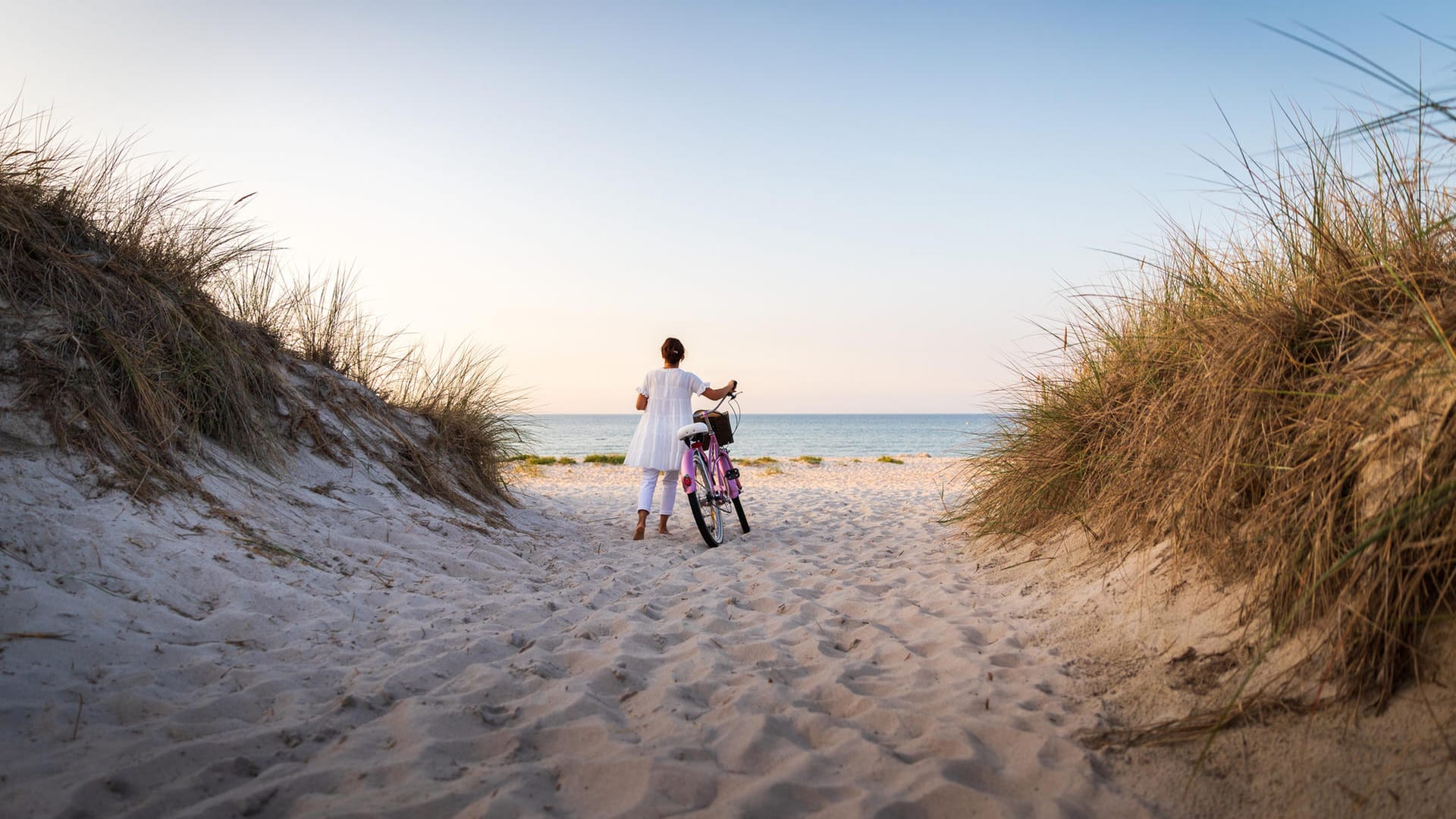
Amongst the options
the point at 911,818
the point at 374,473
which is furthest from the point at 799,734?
the point at 374,473

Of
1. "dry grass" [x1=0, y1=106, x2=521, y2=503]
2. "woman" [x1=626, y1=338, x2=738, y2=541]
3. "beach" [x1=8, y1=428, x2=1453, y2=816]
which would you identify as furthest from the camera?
"woman" [x1=626, y1=338, x2=738, y2=541]

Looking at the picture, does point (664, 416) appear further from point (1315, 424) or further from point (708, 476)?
point (1315, 424)

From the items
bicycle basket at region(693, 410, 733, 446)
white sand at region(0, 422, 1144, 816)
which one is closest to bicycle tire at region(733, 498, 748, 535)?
bicycle basket at region(693, 410, 733, 446)

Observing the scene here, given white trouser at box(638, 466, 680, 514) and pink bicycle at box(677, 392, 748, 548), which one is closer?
pink bicycle at box(677, 392, 748, 548)

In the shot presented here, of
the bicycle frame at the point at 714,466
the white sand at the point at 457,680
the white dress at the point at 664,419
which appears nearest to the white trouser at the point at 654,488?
the white dress at the point at 664,419

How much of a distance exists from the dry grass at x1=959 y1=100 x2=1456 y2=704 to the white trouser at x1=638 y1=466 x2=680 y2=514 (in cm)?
368

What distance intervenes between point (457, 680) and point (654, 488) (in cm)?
421

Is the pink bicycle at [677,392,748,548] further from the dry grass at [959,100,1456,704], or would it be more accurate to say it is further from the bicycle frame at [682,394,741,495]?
the dry grass at [959,100,1456,704]

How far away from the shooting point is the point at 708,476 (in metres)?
6.54

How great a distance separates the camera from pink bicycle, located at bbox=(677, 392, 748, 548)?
644cm

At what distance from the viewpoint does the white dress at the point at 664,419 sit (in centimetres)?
673

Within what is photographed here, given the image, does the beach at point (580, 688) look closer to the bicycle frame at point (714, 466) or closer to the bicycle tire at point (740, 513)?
the bicycle frame at point (714, 466)

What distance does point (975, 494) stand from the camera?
6.12 m

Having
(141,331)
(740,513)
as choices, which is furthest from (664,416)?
(141,331)
